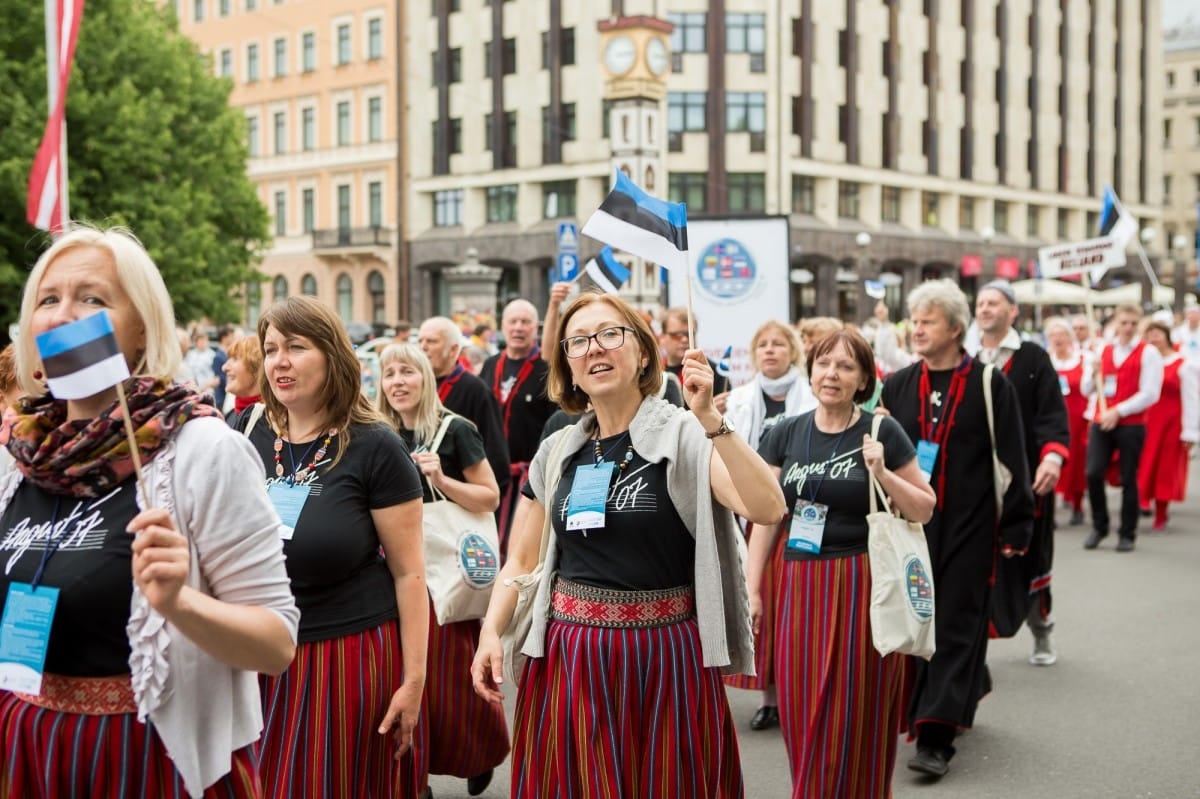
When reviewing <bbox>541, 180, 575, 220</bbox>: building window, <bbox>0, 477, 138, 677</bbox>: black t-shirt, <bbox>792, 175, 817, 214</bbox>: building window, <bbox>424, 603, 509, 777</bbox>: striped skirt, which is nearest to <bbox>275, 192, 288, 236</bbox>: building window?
<bbox>541, 180, 575, 220</bbox>: building window

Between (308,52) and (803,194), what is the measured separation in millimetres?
24247

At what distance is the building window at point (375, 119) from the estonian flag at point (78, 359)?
58505mm

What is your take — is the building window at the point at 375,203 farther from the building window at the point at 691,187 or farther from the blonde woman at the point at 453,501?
the blonde woman at the point at 453,501

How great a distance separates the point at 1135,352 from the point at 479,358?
6704 millimetres

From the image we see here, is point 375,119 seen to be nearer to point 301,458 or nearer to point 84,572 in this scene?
point 301,458

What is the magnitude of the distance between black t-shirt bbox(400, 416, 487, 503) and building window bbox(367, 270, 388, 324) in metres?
54.2

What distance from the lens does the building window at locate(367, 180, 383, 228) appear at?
5916 centimetres

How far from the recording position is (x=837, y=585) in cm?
510

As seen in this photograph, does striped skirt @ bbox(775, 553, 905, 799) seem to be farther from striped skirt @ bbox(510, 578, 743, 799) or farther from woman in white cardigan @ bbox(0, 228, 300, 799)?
woman in white cardigan @ bbox(0, 228, 300, 799)

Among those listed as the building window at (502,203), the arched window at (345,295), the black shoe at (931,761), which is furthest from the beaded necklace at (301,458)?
the arched window at (345,295)

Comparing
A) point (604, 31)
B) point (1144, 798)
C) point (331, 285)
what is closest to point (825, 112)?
point (331, 285)

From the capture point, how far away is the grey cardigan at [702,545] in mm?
3674

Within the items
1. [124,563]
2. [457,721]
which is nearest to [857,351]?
[457,721]

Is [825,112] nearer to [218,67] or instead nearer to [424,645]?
[218,67]
